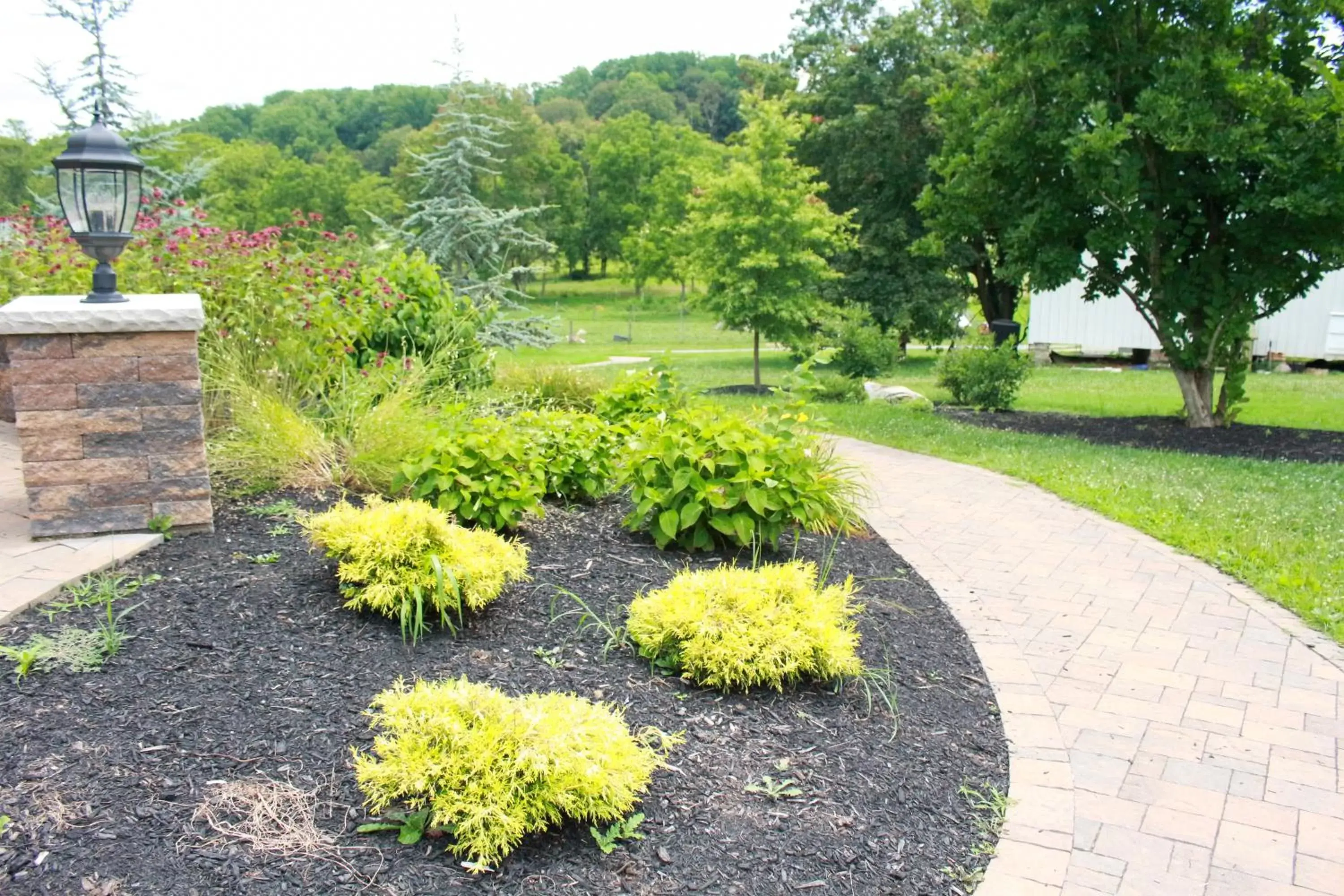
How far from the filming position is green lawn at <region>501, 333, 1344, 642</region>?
4805 mm

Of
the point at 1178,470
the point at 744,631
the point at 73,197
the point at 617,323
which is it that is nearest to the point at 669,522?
the point at 744,631

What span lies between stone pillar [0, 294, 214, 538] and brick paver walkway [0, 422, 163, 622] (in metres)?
0.09

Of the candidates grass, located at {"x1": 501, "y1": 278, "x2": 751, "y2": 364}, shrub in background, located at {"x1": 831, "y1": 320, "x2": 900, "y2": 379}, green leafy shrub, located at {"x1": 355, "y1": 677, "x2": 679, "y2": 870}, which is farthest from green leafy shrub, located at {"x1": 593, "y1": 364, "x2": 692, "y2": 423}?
shrub in background, located at {"x1": 831, "y1": 320, "x2": 900, "y2": 379}

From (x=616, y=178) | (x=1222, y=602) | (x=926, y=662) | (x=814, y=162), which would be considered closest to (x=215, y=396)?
(x=926, y=662)

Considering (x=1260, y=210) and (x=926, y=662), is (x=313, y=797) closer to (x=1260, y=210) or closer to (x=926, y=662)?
(x=926, y=662)

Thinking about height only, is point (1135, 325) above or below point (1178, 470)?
above

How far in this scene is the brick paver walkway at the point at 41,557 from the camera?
3135mm

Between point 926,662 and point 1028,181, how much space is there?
7.10m

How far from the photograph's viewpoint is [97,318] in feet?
12.0

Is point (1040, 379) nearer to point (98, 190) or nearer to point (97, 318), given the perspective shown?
point (98, 190)

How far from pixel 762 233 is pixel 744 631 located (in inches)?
397

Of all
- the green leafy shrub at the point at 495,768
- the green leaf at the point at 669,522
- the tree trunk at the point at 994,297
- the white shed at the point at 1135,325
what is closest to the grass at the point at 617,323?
the tree trunk at the point at 994,297

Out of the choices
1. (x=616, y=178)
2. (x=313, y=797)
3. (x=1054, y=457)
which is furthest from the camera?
(x=616, y=178)

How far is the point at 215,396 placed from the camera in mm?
5148
